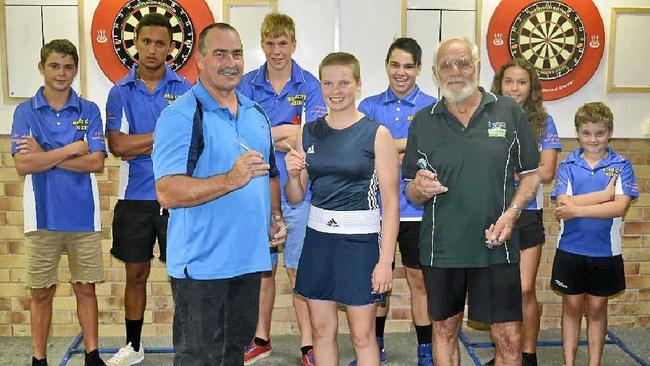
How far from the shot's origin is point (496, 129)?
105 inches

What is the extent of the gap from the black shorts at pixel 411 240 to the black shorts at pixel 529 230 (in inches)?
21.3

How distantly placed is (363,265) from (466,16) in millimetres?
2179

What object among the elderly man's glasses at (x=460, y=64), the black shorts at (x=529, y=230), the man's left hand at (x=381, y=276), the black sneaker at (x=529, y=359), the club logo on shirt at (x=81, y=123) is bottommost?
the black sneaker at (x=529, y=359)

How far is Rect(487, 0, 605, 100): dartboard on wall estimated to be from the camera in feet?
14.0

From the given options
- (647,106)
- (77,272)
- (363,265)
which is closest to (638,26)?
(647,106)

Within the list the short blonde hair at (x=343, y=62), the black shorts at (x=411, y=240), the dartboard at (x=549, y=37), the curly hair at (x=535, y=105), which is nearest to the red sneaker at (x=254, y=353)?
the black shorts at (x=411, y=240)

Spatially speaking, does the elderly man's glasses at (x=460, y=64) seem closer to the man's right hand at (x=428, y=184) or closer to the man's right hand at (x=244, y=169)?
the man's right hand at (x=428, y=184)

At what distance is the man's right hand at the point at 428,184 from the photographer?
262 cm

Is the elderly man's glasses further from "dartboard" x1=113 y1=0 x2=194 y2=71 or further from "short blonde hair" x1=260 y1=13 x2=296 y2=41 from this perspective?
"dartboard" x1=113 y1=0 x2=194 y2=71

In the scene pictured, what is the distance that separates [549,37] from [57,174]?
3052 mm

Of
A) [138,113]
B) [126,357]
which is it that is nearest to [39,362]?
[126,357]

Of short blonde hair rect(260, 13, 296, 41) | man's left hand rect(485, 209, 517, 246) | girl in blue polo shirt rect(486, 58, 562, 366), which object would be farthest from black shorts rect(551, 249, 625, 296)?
short blonde hair rect(260, 13, 296, 41)

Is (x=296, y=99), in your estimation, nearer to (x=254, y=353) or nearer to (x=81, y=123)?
(x=81, y=123)

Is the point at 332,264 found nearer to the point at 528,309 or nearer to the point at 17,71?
the point at 528,309
